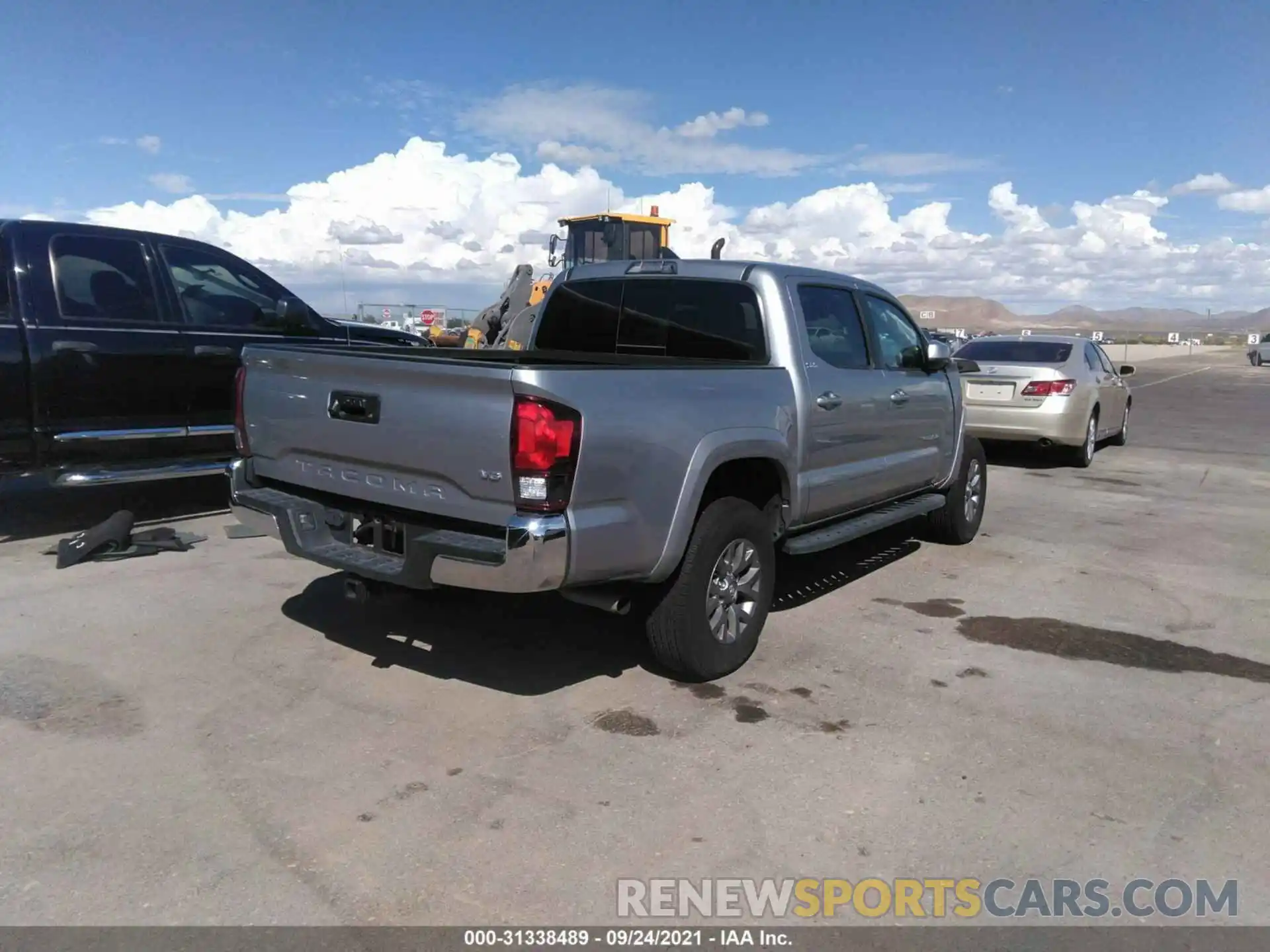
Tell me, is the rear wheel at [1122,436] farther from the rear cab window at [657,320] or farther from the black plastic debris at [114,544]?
the black plastic debris at [114,544]

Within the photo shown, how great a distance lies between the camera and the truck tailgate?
3646 millimetres

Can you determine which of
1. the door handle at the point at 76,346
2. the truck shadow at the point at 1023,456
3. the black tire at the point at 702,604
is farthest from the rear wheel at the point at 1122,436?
the door handle at the point at 76,346

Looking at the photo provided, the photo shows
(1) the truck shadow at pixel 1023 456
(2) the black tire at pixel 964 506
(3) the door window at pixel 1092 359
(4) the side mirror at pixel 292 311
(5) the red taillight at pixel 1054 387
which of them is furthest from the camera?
(1) the truck shadow at pixel 1023 456

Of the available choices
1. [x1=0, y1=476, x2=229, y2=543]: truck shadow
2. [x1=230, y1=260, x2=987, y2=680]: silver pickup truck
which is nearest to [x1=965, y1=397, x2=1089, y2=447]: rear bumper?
[x1=230, y1=260, x2=987, y2=680]: silver pickup truck

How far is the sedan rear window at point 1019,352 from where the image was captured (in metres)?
11.7

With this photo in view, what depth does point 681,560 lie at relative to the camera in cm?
425

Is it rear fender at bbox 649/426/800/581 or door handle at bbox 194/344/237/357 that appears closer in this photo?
rear fender at bbox 649/426/800/581

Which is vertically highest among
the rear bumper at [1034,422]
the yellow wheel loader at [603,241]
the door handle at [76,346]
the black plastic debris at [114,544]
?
the yellow wheel loader at [603,241]

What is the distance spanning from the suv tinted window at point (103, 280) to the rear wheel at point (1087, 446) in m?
9.94

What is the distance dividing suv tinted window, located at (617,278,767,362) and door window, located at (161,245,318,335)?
376 centimetres

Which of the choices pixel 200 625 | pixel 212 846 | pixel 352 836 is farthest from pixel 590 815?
pixel 200 625

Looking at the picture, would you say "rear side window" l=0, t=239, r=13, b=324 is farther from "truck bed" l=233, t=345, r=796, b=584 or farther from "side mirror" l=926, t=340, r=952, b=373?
"side mirror" l=926, t=340, r=952, b=373

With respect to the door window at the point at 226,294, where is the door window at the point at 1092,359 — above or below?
below

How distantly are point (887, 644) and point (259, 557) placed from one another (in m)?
4.17
